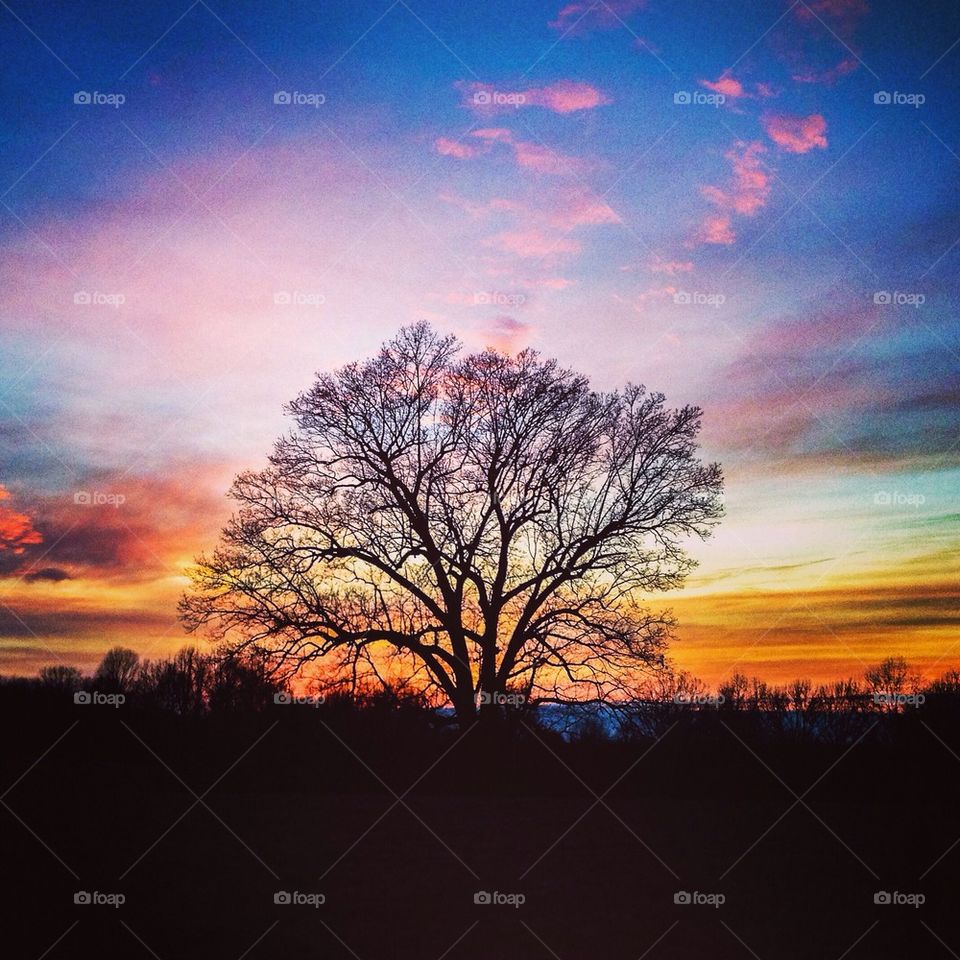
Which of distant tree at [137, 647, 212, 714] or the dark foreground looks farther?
distant tree at [137, 647, 212, 714]

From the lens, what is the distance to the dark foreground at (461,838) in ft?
31.7

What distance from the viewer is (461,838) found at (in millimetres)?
14359

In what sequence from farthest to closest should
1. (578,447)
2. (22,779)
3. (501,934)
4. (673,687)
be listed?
1. (578,447)
2. (673,687)
3. (22,779)
4. (501,934)

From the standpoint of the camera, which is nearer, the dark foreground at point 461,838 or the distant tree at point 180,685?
the dark foreground at point 461,838

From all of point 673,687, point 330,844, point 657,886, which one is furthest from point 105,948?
point 673,687

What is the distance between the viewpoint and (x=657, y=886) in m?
11.7

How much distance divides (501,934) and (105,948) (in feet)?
12.8

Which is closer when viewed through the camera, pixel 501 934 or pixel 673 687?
pixel 501 934

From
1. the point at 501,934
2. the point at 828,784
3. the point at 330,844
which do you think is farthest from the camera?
the point at 828,784

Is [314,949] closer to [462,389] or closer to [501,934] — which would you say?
[501,934]

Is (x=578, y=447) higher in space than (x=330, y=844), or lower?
higher

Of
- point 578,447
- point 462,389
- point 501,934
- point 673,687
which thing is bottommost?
point 501,934

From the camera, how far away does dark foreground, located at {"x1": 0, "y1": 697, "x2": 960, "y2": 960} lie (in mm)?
9664

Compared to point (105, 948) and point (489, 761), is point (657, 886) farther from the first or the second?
point (489, 761)
